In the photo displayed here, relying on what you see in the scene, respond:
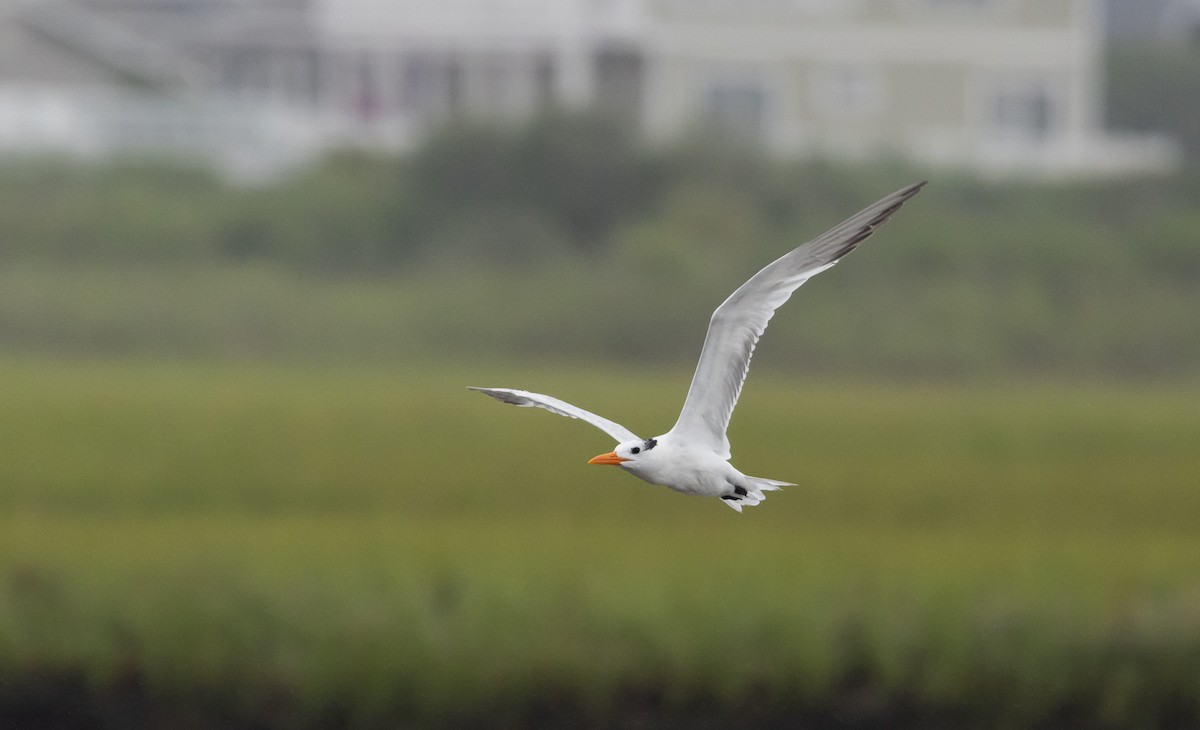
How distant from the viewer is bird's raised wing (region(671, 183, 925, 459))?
252 inches

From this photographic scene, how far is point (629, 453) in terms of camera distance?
20.4ft

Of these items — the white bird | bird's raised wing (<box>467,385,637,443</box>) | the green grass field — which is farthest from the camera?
the green grass field

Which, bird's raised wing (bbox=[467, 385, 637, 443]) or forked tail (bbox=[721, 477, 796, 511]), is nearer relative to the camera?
forked tail (bbox=[721, 477, 796, 511])

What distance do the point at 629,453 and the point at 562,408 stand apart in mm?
363

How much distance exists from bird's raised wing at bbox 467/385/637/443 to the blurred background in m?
7.75

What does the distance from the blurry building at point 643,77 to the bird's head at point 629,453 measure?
115 ft

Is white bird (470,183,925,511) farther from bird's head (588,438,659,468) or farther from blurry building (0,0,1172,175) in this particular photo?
blurry building (0,0,1172,175)

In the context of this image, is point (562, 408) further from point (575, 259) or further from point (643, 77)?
point (643, 77)

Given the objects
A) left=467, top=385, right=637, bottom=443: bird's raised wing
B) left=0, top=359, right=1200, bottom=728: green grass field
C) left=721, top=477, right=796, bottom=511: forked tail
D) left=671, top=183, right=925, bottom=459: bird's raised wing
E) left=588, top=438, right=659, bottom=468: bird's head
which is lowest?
left=0, top=359, right=1200, bottom=728: green grass field

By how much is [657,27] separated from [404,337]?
2015 centimetres

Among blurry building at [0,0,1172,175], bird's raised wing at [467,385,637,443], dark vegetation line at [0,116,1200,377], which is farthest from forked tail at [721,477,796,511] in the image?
blurry building at [0,0,1172,175]

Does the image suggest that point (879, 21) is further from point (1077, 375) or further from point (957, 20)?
point (1077, 375)

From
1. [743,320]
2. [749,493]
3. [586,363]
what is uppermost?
[743,320]

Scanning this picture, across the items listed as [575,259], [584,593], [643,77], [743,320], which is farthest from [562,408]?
[643,77]
